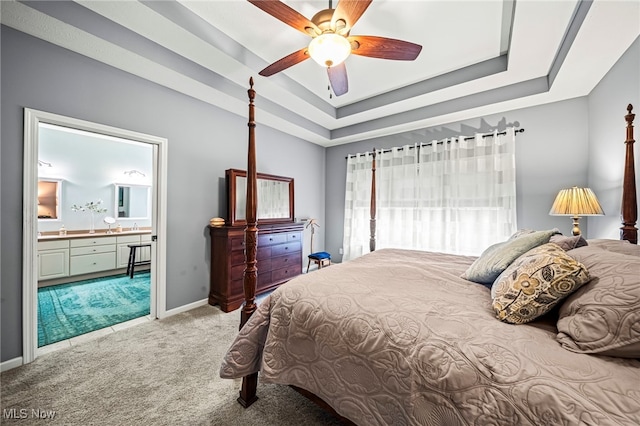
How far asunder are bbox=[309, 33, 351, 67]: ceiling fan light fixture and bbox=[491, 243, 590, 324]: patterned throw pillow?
175 centimetres

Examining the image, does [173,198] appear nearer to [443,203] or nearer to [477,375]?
[477,375]

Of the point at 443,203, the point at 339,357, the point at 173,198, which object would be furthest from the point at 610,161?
the point at 173,198

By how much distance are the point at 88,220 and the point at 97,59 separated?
3756 millimetres

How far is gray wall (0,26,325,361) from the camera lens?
1.86 m

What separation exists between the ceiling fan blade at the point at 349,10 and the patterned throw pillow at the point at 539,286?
1734mm

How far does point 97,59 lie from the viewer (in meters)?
2.24

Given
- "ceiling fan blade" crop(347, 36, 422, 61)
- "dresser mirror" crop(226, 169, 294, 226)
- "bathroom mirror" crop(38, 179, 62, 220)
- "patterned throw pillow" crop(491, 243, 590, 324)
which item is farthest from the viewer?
"bathroom mirror" crop(38, 179, 62, 220)

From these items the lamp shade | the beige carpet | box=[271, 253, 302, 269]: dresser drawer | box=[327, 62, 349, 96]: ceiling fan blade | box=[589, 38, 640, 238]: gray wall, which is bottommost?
the beige carpet

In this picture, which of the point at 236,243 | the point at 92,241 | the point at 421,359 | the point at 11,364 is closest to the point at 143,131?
the point at 236,243

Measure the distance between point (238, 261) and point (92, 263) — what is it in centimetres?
313

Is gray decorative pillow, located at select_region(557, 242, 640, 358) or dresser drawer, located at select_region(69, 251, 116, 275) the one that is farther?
dresser drawer, located at select_region(69, 251, 116, 275)

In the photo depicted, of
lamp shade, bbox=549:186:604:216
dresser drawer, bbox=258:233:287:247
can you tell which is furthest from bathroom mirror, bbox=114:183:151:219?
lamp shade, bbox=549:186:604:216

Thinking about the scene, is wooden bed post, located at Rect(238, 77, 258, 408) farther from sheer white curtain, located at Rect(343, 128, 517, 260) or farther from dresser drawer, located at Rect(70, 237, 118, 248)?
dresser drawer, located at Rect(70, 237, 118, 248)

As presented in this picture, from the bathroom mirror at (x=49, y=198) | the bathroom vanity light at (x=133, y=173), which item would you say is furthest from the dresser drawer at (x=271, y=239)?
the bathroom mirror at (x=49, y=198)
